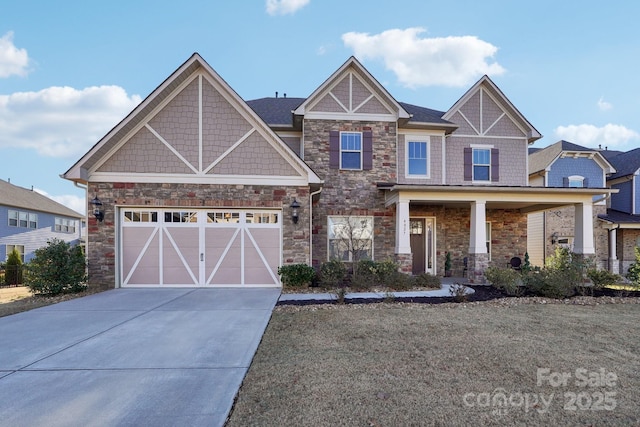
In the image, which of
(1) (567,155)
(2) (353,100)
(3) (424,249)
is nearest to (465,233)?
(3) (424,249)

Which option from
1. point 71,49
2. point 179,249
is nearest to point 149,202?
point 179,249

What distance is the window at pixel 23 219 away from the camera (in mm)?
22922

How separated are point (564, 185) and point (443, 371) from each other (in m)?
17.5

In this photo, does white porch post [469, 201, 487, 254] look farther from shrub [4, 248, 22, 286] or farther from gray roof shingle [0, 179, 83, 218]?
gray roof shingle [0, 179, 83, 218]

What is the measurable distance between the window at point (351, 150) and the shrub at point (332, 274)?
13.5 feet

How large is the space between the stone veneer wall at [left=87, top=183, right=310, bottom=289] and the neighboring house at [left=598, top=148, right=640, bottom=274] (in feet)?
55.4

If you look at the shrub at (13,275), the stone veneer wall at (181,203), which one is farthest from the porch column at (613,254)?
the shrub at (13,275)

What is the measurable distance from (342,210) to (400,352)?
8.02m

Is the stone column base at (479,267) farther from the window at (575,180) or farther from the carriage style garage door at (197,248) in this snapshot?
the window at (575,180)

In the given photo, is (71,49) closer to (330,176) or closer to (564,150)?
(330,176)

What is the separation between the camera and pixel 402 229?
36.2 feet

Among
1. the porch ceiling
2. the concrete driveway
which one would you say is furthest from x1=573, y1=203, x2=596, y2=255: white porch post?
the concrete driveway

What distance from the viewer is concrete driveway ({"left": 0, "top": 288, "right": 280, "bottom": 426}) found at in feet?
10.1

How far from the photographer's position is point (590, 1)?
10.9m
